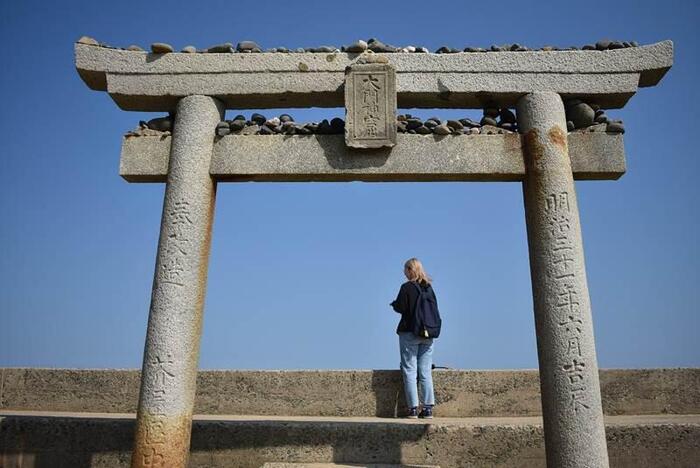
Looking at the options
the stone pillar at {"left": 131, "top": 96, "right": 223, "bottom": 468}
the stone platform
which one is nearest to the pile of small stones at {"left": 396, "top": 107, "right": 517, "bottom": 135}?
the stone pillar at {"left": 131, "top": 96, "right": 223, "bottom": 468}

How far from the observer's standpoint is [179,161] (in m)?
5.16

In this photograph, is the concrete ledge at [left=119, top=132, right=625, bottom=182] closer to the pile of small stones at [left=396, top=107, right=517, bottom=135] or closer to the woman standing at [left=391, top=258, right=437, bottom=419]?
the pile of small stones at [left=396, top=107, right=517, bottom=135]

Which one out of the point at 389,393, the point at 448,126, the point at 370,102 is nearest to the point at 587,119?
the point at 448,126

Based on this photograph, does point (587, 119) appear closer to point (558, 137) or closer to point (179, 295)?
point (558, 137)

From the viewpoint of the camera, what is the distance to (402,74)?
17.4 feet


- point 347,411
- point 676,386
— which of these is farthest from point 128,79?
point 676,386

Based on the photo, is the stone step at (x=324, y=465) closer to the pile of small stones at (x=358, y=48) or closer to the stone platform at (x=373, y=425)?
the stone platform at (x=373, y=425)

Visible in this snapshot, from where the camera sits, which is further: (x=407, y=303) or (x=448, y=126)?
(x=407, y=303)

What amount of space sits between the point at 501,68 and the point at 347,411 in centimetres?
427

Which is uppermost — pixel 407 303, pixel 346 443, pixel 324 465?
pixel 407 303

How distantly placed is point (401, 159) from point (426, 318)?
1.97 m

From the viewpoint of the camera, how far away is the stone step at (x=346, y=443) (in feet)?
18.5

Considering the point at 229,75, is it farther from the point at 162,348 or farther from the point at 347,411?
the point at 347,411

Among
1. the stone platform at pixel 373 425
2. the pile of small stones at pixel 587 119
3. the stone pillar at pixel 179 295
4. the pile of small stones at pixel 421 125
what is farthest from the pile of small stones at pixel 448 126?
the stone platform at pixel 373 425
